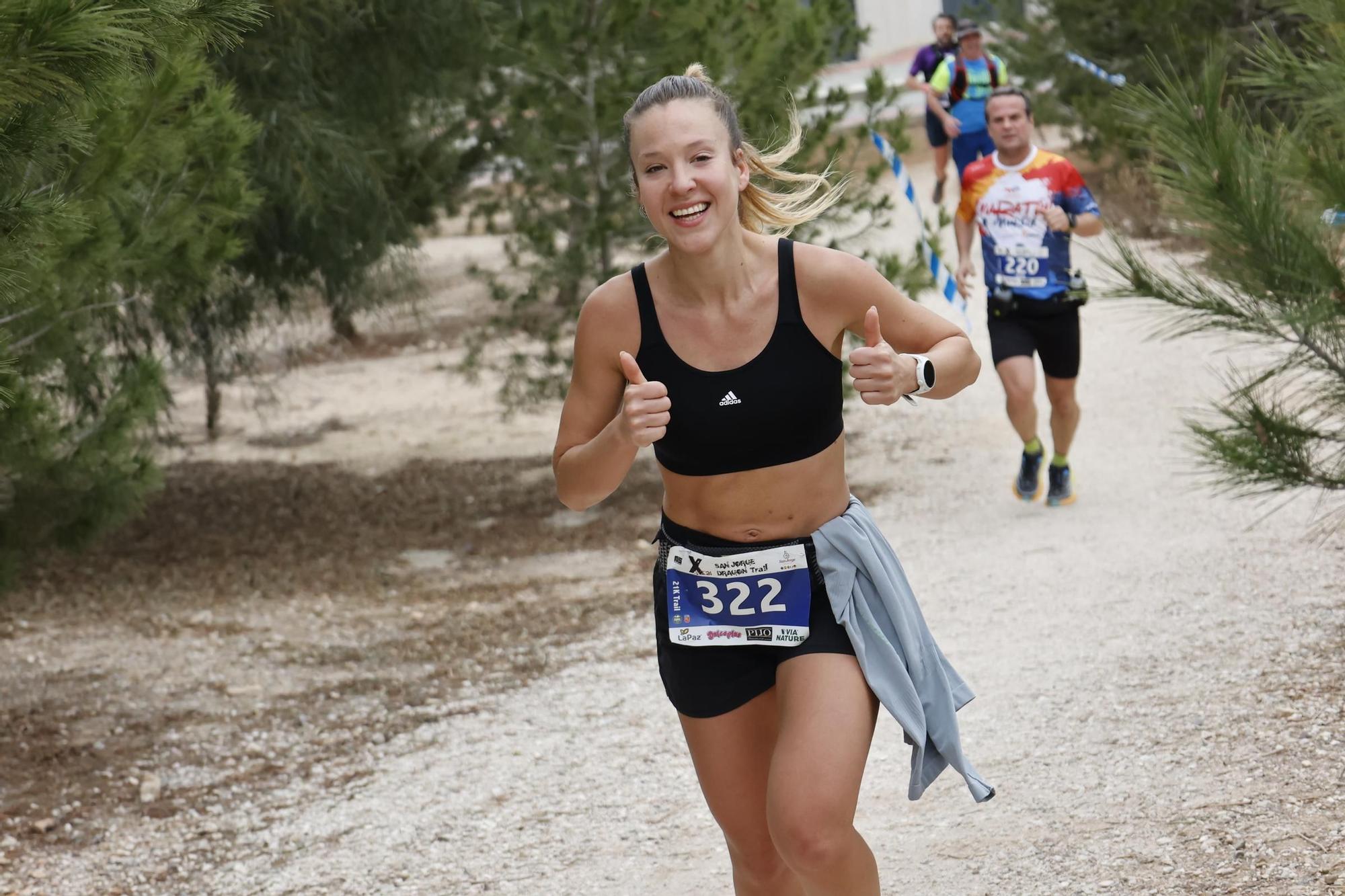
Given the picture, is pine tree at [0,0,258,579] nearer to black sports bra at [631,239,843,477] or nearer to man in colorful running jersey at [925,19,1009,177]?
black sports bra at [631,239,843,477]

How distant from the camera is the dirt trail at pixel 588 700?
14.1 ft

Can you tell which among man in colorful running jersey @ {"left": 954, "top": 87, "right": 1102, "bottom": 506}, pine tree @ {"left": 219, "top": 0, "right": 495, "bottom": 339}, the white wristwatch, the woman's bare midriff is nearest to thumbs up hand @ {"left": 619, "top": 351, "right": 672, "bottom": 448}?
the woman's bare midriff

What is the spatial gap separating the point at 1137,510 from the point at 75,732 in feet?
16.2

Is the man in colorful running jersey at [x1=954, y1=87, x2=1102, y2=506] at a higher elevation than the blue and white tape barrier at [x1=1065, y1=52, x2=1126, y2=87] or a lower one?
lower

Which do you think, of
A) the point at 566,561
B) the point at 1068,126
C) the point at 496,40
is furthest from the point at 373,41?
the point at 1068,126

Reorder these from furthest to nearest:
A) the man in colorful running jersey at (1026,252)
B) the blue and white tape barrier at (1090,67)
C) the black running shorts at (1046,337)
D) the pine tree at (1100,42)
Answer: the blue and white tape barrier at (1090,67)
the pine tree at (1100,42)
the black running shorts at (1046,337)
the man in colorful running jersey at (1026,252)

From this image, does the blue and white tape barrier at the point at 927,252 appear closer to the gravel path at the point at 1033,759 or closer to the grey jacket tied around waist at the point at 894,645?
the gravel path at the point at 1033,759

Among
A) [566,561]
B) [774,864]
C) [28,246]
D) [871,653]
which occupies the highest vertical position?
[28,246]

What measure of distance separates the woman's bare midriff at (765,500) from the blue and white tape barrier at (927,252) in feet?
17.8

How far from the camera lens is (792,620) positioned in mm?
2947

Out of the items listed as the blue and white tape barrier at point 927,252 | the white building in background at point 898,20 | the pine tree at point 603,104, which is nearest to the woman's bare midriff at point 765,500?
the pine tree at point 603,104

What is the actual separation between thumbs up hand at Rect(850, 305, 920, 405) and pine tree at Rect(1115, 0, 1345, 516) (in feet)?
4.26

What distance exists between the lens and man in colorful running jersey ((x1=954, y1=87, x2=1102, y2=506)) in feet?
23.6

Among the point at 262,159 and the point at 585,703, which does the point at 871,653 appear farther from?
the point at 262,159
